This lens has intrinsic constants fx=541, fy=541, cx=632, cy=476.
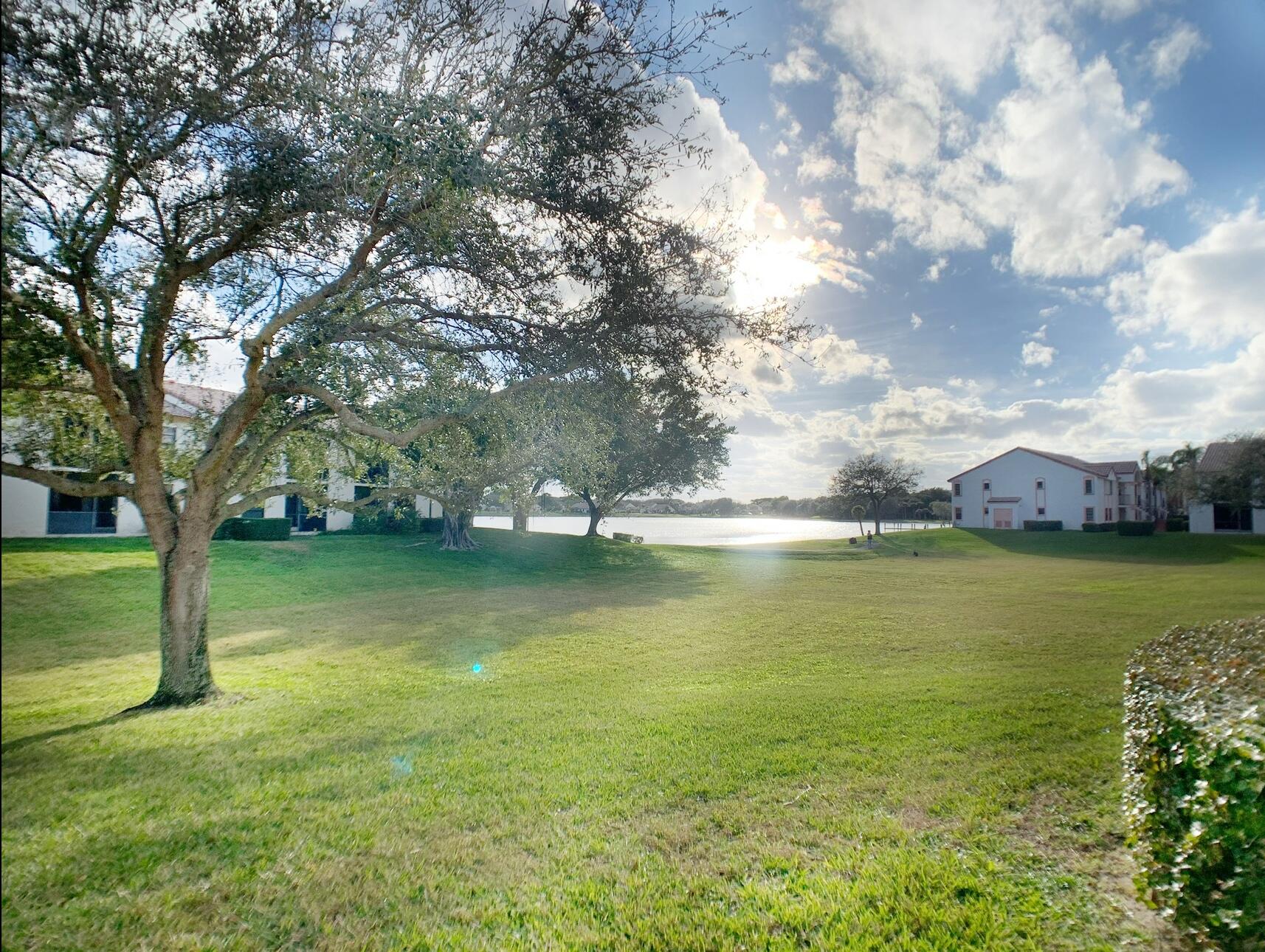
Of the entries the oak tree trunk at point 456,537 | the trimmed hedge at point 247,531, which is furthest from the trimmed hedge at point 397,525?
the trimmed hedge at point 247,531

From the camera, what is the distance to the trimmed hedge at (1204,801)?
203cm

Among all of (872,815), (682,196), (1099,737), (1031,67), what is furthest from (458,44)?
(1099,737)

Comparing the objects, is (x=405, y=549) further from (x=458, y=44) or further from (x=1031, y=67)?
(x=1031, y=67)

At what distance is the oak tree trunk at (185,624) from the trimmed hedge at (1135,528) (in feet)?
80.7

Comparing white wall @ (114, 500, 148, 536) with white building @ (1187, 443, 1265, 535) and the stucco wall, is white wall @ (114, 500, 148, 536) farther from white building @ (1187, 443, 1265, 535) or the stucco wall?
the stucco wall

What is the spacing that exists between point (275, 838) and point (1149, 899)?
418 cm

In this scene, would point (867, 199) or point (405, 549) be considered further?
point (405, 549)

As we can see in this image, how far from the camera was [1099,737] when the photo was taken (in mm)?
4582

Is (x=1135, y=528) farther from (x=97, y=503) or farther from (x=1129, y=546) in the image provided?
(x=97, y=503)

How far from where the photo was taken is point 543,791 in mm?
3621

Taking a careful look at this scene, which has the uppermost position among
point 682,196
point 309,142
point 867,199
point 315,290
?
point 867,199

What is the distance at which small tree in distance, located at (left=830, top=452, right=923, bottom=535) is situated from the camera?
31.6 metres

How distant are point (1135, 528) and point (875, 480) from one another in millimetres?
13476

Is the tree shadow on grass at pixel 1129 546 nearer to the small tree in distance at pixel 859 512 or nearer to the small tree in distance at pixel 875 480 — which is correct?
the small tree in distance at pixel 875 480
